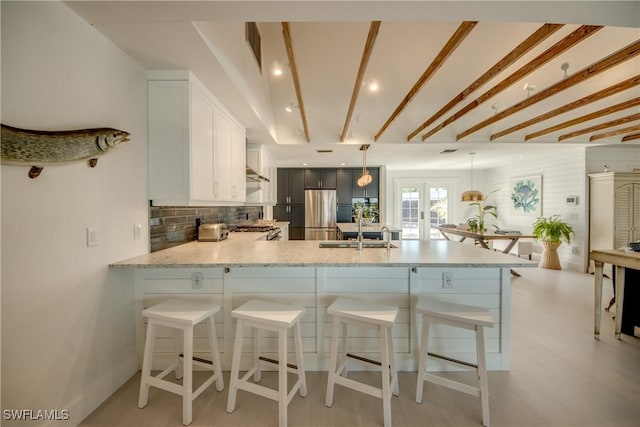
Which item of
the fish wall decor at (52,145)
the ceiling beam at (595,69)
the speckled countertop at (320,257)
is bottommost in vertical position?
the speckled countertop at (320,257)

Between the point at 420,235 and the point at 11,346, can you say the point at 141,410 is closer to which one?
the point at 11,346

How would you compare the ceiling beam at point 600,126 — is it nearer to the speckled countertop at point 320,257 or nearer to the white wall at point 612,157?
the white wall at point 612,157

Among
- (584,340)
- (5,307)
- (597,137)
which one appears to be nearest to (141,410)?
(5,307)

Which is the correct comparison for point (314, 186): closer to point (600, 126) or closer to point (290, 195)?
point (290, 195)

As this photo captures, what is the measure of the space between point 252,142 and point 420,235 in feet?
21.0

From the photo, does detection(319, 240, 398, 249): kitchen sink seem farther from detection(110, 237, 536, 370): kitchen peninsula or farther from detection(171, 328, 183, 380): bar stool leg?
detection(171, 328, 183, 380): bar stool leg

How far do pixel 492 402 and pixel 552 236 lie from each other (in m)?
4.92

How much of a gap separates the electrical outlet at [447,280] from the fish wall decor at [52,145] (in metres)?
2.36

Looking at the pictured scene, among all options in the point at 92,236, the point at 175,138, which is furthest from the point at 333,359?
the point at 175,138

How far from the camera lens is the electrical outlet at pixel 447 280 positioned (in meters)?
2.07

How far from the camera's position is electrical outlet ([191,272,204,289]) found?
2062 millimetres

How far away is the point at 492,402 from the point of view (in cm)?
178

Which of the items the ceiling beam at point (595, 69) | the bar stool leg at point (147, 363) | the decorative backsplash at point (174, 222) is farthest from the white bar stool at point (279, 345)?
the ceiling beam at point (595, 69)

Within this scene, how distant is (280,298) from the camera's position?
208cm
